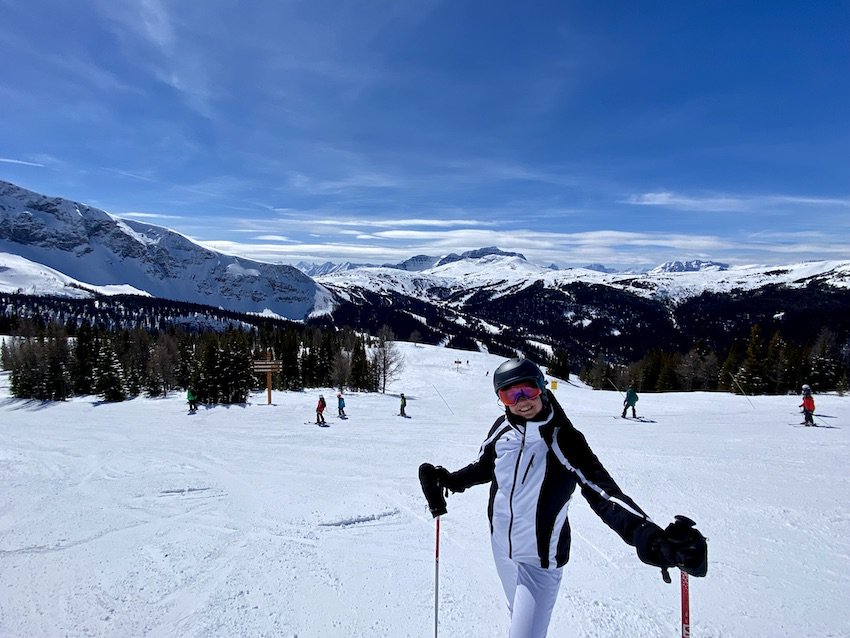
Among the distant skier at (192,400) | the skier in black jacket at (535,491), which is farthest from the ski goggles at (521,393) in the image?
the distant skier at (192,400)

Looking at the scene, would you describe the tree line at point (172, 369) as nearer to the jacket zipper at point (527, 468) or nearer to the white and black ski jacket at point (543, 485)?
the white and black ski jacket at point (543, 485)

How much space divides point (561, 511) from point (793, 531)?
7193 mm

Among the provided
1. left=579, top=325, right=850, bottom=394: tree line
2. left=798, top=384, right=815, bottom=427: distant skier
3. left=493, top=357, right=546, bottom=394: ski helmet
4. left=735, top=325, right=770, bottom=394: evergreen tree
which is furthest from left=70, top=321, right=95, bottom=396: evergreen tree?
left=735, top=325, right=770, bottom=394: evergreen tree

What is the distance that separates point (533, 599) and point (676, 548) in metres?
1.19

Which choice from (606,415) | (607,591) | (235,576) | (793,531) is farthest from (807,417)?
(235,576)

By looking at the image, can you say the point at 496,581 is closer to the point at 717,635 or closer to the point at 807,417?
the point at 717,635

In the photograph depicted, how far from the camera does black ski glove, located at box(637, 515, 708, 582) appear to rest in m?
2.61

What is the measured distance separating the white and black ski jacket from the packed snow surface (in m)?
2.46

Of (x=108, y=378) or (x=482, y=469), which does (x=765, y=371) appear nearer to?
(x=482, y=469)

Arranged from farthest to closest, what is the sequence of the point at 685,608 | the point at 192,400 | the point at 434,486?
the point at 192,400, the point at 434,486, the point at 685,608

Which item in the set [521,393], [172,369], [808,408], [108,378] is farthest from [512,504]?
[172,369]

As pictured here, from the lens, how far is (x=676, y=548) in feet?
8.77

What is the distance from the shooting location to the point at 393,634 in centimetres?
505

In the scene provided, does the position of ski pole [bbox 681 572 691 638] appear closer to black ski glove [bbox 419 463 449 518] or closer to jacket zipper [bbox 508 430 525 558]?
jacket zipper [bbox 508 430 525 558]
